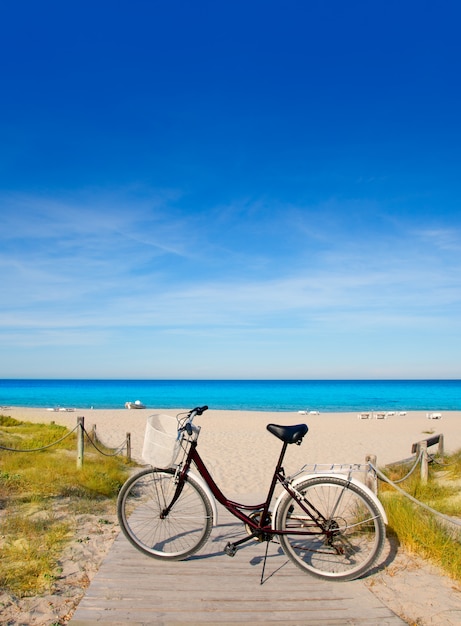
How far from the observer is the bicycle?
13.4 ft

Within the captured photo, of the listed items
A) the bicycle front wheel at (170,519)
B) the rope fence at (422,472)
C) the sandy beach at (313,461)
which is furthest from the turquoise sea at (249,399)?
the bicycle front wheel at (170,519)

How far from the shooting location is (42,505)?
251 inches

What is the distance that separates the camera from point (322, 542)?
4574 millimetres

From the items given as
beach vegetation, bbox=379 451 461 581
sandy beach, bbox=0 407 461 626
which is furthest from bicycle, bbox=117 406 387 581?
beach vegetation, bbox=379 451 461 581

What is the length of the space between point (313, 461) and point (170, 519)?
11.4 m

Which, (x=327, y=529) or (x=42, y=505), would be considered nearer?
(x=327, y=529)

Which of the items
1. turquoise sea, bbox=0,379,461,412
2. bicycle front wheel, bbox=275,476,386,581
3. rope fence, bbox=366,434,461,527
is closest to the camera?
bicycle front wheel, bbox=275,476,386,581

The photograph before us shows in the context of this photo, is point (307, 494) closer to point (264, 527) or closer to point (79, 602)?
point (264, 527)

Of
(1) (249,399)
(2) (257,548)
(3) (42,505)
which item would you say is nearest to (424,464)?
(2) (257,548)

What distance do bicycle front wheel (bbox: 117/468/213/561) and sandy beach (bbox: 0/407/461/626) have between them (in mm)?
510

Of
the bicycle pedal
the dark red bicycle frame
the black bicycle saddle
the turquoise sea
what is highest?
the black bicycle saddle

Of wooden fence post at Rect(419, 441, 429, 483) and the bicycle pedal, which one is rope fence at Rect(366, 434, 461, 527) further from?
the bicycle pedal

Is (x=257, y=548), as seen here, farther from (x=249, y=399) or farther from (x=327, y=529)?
(x=249, y=399)

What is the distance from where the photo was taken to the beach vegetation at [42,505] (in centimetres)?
416
